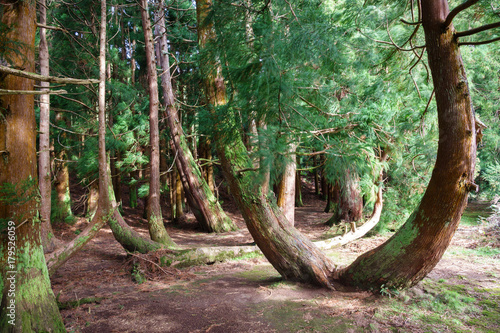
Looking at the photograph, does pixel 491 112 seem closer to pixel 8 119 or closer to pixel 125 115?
pixel 125 115

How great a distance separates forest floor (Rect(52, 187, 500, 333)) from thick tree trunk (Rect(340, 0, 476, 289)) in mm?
608

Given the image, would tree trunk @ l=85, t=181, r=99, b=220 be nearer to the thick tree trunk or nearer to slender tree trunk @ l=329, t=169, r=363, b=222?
slender tree trunk @ l=329, t=169, r=363, b=222

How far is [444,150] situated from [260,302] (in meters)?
2.87

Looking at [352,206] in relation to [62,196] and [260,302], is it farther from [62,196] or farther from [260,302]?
[62,196]

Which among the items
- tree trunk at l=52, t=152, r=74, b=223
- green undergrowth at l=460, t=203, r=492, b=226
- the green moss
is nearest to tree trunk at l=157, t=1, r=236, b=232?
tree trunk at l=52, t=152, r=74, b=223

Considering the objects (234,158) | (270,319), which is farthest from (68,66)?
(270,319)

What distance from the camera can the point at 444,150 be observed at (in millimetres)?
3393

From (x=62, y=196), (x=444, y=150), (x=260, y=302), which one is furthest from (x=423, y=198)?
(x=62, y=196)

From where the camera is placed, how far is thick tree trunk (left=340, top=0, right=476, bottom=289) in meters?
3.29

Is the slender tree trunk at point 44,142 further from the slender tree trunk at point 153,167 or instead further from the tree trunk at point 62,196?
the tree trunk at point 62,196

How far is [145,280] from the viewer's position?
17.6 feet

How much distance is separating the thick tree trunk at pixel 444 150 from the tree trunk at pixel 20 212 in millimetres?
3979

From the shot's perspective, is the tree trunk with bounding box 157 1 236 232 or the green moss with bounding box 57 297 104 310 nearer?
the green moss with bounding box 57 297 104 310

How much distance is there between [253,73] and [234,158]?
151 centimetres
